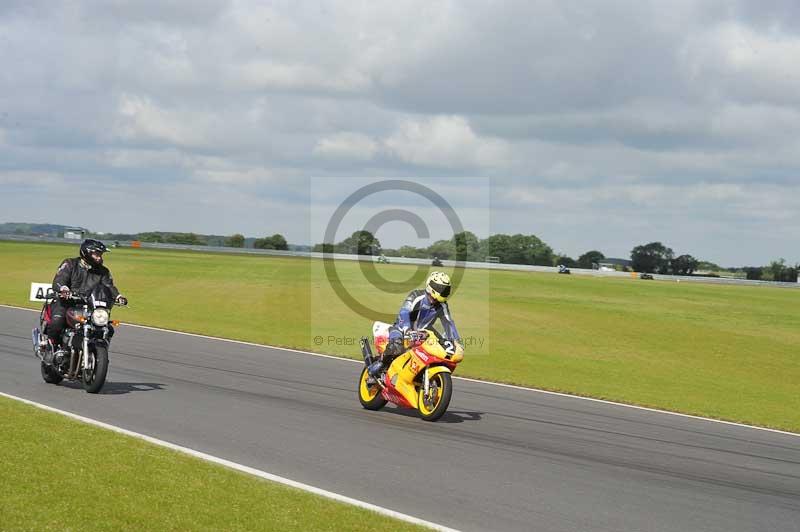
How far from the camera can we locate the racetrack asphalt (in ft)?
26.8

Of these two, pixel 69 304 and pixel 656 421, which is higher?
pixel 69 304

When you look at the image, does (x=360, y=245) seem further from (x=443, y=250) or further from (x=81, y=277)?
(x=81, y=277)

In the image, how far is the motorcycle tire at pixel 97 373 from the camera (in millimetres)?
13656

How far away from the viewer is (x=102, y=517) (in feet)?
22.1

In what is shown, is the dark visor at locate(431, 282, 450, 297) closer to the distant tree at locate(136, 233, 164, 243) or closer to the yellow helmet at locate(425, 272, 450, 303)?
the yellow helmet at locate(425, 272, 450, 303)

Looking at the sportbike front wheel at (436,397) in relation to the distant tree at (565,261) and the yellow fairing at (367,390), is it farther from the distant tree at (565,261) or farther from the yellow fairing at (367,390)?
the distant tree at (565,261)

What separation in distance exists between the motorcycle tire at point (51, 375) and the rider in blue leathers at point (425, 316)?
214 inches

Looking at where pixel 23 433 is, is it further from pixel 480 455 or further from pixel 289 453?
pixel 480 455

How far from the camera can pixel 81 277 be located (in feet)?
46.9

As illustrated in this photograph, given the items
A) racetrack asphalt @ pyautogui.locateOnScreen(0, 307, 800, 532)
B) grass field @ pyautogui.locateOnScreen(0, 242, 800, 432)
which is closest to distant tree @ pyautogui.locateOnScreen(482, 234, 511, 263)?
grass field @ pyautogui.locateOnScreen(0, 242, 800, 432)

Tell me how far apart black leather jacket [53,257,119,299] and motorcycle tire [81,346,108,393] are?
39.5 inches

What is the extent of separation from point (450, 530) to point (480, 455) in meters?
3.33

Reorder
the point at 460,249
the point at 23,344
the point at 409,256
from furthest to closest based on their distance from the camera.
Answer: the point at 409,256 → the point at 460,249 → the point at 23,344

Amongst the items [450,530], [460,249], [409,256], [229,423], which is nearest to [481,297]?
[229,423]
